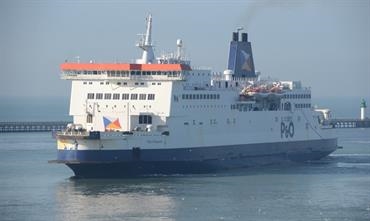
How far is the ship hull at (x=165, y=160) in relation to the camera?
50125 mm

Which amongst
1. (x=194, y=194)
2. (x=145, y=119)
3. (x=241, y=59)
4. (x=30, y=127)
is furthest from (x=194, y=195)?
(x=30, y=127)

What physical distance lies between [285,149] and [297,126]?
267cm

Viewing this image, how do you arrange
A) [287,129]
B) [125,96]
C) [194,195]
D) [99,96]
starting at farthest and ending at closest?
[287,129] → [99,96] → [125,96] → [194,195]

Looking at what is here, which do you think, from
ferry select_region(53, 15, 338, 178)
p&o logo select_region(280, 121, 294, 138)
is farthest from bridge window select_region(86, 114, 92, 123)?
p&o logo select_region(280, 121, 294, 138)

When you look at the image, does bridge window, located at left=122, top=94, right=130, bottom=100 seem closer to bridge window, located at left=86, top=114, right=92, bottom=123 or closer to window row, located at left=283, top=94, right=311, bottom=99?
bridge window, located at left=86, top=114, right=92, bottom=123

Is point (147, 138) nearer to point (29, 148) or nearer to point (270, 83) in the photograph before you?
point (270, 83)

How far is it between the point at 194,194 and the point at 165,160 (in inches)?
227

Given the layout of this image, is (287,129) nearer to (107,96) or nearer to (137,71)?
(137,71)

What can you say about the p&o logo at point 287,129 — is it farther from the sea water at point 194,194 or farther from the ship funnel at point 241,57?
the ship funnel at point 241,57

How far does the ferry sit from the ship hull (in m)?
0.04

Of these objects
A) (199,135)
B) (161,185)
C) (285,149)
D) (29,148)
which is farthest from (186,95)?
(29,148)

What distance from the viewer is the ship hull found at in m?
50.1

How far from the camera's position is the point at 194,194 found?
46312 mm

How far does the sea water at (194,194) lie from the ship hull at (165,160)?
1.57ft
